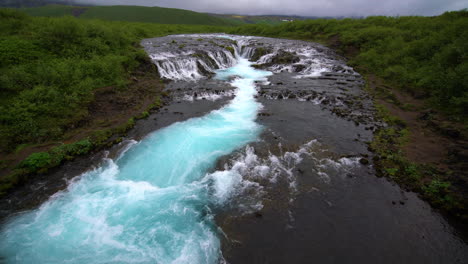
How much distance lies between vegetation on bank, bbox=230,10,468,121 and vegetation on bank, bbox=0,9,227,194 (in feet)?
82.7

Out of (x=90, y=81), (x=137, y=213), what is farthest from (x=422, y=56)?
(x=90, y=81)

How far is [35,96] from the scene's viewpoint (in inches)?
542

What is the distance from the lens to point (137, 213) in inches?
337

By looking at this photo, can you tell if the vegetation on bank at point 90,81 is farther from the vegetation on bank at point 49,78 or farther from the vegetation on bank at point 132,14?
the vegetation on bank at point 132,14

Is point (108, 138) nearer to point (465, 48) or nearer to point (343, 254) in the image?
point (343, 254)

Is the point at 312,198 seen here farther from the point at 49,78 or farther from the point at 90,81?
the point at 49,78

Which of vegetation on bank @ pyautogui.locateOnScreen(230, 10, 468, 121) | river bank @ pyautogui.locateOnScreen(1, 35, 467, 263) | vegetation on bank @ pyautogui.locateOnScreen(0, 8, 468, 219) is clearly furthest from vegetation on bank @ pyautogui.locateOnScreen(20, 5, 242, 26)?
river bank @ pyautogui.locateOnScreen(1, 35, 467, 263)

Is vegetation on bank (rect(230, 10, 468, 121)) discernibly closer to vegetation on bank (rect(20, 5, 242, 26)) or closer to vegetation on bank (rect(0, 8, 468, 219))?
vegetation on bank (rect(0, 8, 468, 219))

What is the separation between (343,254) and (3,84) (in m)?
21.4

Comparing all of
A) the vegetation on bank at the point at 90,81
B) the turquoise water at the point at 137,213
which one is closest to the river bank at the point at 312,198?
the turquoise water at the point at 137,213

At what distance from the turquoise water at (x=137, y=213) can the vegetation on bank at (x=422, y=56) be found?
1657cm

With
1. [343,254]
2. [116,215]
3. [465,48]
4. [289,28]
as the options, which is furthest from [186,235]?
[289,28]

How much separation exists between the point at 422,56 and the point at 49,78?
36647 mm

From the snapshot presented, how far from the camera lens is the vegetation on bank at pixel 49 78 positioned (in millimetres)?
11500
